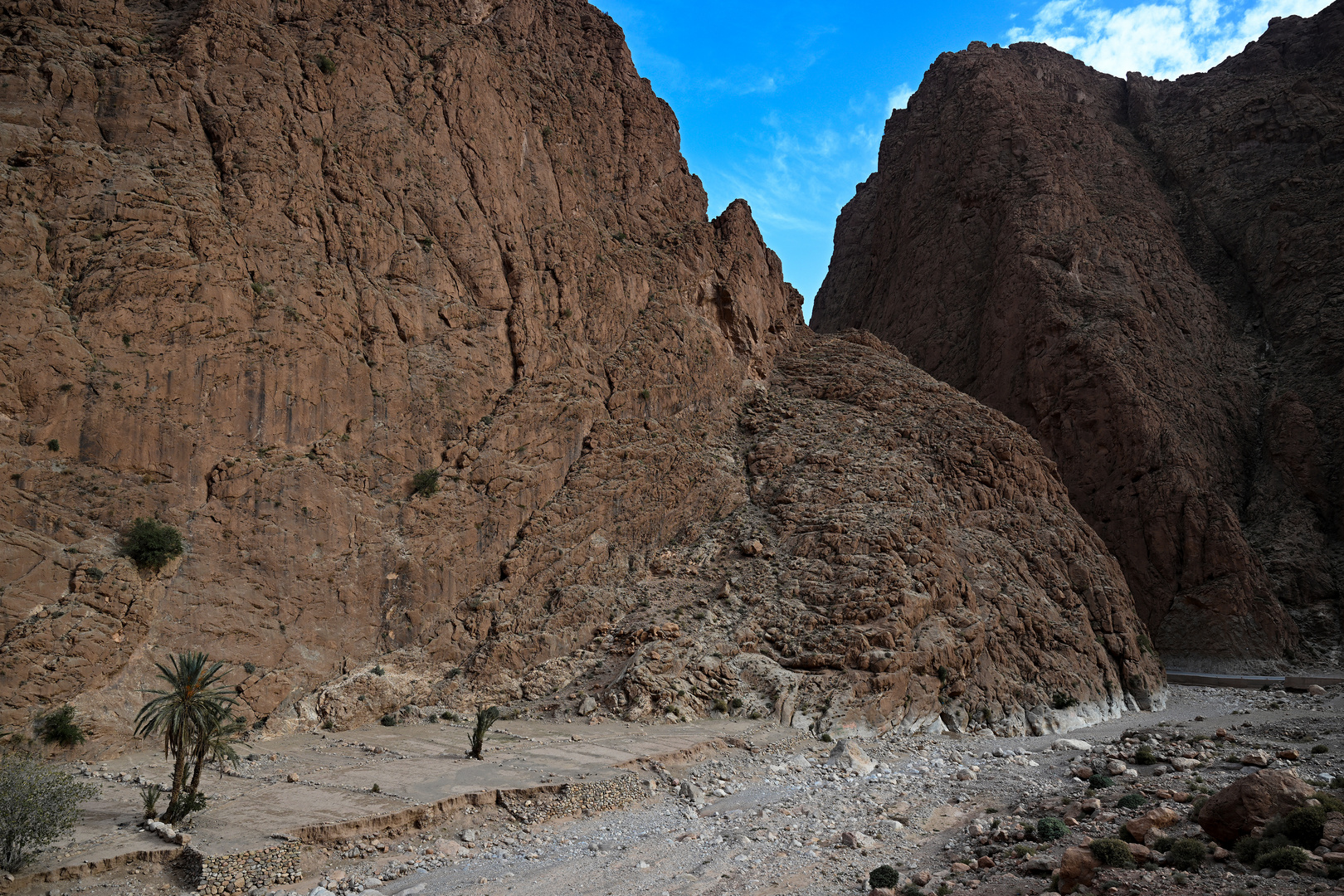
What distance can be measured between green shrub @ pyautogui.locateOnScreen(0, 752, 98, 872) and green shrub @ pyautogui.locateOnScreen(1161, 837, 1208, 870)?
19295 mm

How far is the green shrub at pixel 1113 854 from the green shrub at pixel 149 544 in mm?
24935

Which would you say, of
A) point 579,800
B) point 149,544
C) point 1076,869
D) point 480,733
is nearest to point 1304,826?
point 1076,869

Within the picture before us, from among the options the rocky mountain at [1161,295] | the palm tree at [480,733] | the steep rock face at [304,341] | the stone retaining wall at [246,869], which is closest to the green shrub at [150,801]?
the stone retaining wall at [246,869]

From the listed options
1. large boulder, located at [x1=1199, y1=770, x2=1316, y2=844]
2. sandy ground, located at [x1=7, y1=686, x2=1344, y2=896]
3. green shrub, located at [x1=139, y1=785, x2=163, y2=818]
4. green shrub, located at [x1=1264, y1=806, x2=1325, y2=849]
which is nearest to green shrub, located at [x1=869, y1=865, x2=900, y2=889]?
sandy ground, located at [x1=7, y1=686, x2=1344, y2=896]

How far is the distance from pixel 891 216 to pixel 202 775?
74229 millimetres

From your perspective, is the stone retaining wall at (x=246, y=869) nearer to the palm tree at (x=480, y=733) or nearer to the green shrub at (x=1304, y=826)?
the palm tree at (x=480, y=733)

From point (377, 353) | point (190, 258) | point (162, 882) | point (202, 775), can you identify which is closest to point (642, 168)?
point (377, 353)

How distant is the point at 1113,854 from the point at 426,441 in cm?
2663

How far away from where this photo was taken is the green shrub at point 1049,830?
15648 millimetres

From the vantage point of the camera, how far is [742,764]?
79.9 feet

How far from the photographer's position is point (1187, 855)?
1233cm

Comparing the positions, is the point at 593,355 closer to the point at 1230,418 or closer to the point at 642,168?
the point at 642,168

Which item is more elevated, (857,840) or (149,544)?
(149,544)

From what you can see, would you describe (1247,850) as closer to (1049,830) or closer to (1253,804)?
(1253,804)
